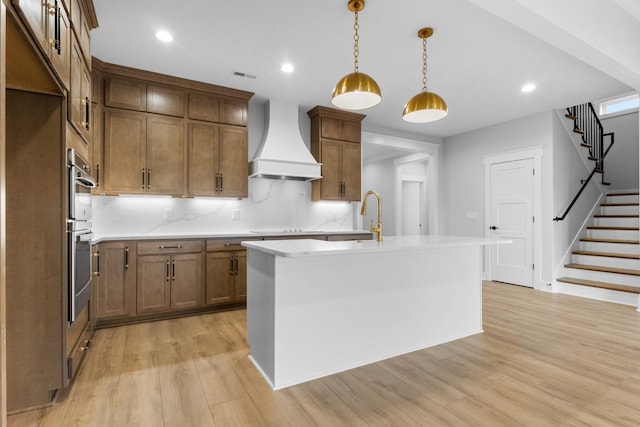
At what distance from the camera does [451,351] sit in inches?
108

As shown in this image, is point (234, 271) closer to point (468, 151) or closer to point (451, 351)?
point (451, 351)

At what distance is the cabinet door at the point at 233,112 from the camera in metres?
4.16

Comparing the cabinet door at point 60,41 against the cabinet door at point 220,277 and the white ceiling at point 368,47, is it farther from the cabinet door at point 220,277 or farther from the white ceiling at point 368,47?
the cabinet door at point 220,277

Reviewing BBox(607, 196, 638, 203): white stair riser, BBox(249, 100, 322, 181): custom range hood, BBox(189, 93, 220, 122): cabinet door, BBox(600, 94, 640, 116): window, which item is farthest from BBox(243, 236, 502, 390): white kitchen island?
BBox(600, 94, 640, 116): window

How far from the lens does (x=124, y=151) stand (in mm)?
3631

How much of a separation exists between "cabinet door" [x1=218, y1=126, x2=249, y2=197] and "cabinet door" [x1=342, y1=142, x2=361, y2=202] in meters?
1.51

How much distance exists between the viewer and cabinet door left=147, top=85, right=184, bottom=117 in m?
3.77

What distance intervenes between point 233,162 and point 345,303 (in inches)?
99.8

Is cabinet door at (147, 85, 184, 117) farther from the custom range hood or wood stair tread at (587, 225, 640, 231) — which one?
wood stair tread at (587, 225, 640, 231)

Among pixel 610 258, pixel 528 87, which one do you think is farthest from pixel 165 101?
pixel 610 258

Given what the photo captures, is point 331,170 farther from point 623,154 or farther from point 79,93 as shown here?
point 623,154

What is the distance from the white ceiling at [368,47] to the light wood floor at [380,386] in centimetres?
244

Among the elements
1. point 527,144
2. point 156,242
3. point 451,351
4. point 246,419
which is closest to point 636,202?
point 527,144

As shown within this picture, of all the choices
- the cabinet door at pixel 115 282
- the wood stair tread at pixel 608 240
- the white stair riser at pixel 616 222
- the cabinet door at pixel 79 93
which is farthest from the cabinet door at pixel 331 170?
the white stair riser at pixel 616 222
